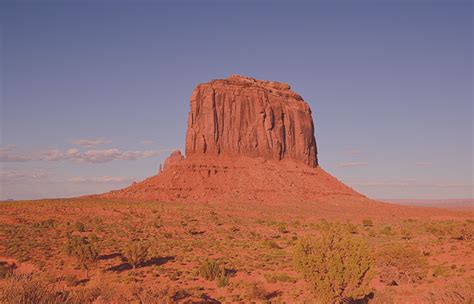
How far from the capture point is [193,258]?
28.0m

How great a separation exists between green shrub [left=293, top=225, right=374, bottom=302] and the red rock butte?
49.1 metres

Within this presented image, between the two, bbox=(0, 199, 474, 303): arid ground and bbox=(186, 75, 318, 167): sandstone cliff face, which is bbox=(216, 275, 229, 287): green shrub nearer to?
bbox=(0, 199, 474, 303): arid ground

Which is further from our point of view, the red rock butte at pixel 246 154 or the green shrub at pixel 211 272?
the red rock butte at pixel 246 154

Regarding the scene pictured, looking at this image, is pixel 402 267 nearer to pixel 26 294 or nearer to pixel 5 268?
pixel 26 294

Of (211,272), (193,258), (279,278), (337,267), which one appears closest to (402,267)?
(279,278)

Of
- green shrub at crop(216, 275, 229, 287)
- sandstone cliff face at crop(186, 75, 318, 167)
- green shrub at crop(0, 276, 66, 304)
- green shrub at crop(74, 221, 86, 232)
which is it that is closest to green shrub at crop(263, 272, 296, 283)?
green shrub at crop(216, 275, 229, 287)

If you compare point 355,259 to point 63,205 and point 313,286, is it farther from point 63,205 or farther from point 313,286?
point 63,205

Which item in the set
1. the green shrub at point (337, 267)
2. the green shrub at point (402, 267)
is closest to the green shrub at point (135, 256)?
the green shrub at point (337, 267)

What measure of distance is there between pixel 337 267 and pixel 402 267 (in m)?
6.94

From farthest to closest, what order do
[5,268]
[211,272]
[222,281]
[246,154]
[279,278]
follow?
[246,154]
[5,268]
[211,272]
[279,278]
[222,281]

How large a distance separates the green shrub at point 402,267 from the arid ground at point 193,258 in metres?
0.05

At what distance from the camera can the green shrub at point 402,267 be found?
Answer: 20.2 m

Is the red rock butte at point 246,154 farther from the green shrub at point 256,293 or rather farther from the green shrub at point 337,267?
the green shrub at point 337,267

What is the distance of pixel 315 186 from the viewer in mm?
78125
